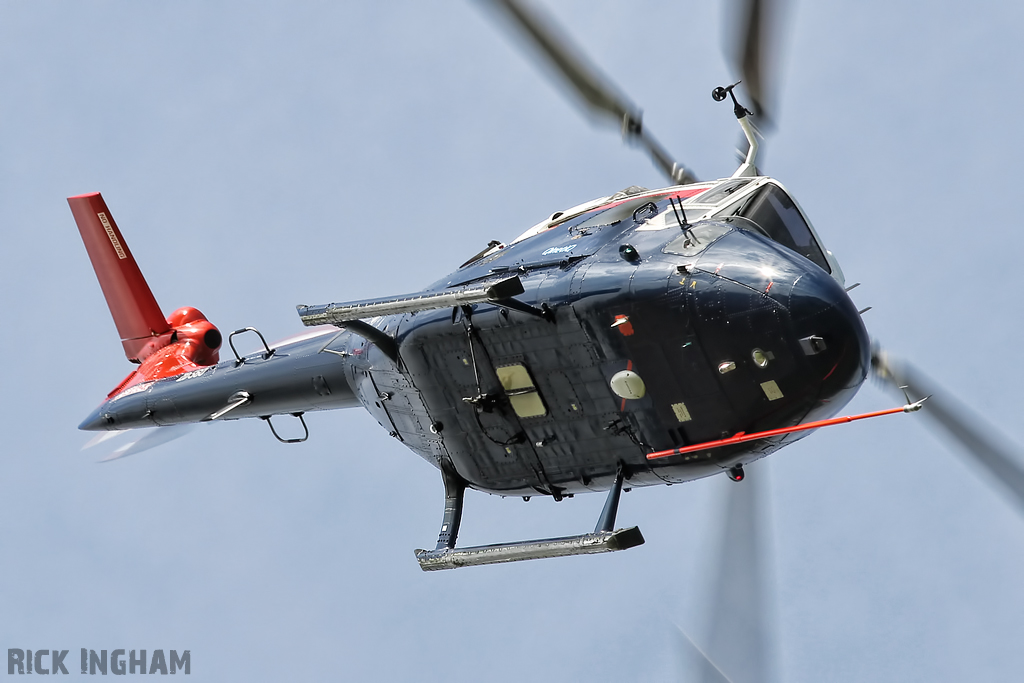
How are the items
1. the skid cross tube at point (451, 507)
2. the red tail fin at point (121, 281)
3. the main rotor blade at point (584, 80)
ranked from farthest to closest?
the red tail fin at point (121, 281)
the skid cross tube at point (451, 507)
the main rotor blade at point (584, 80)

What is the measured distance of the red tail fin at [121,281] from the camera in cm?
2008

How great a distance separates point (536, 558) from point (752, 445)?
242cm

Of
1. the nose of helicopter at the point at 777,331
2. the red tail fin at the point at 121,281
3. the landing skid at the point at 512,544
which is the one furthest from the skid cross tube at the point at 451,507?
the red tail fin at the point at 121,281

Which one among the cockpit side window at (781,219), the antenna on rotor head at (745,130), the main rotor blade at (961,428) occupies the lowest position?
the main rotor blade at (961,428)

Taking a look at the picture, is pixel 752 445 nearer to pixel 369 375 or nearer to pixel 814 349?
pixel 814 349

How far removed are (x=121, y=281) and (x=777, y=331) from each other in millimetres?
12808

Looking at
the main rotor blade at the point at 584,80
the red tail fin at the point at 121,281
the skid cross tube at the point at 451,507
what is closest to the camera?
the main rotor blade at the point at 584,80

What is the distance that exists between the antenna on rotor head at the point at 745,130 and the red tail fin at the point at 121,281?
400 inches

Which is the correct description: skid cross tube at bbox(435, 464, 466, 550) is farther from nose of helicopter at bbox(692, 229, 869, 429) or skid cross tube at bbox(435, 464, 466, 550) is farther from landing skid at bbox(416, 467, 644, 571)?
nose of helicopter at bbox(692, 229, 869, 429)

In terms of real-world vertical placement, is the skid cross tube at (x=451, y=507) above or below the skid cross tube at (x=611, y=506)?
above

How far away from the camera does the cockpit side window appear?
41.1 feet

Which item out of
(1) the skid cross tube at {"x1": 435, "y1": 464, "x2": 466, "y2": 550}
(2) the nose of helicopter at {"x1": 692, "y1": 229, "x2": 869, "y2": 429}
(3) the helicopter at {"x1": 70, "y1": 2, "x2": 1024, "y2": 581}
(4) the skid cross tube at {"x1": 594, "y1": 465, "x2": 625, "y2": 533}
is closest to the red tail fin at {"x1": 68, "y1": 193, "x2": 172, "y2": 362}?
(3) the helicopter at {"x1": 70, "y1": 2, "x2": 1024, "y2": 581}

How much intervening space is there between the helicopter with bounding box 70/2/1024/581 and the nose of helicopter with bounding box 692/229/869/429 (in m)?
0.02

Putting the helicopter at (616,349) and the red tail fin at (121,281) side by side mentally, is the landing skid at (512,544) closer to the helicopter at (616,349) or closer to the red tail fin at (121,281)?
the helicopter at (616,349)
